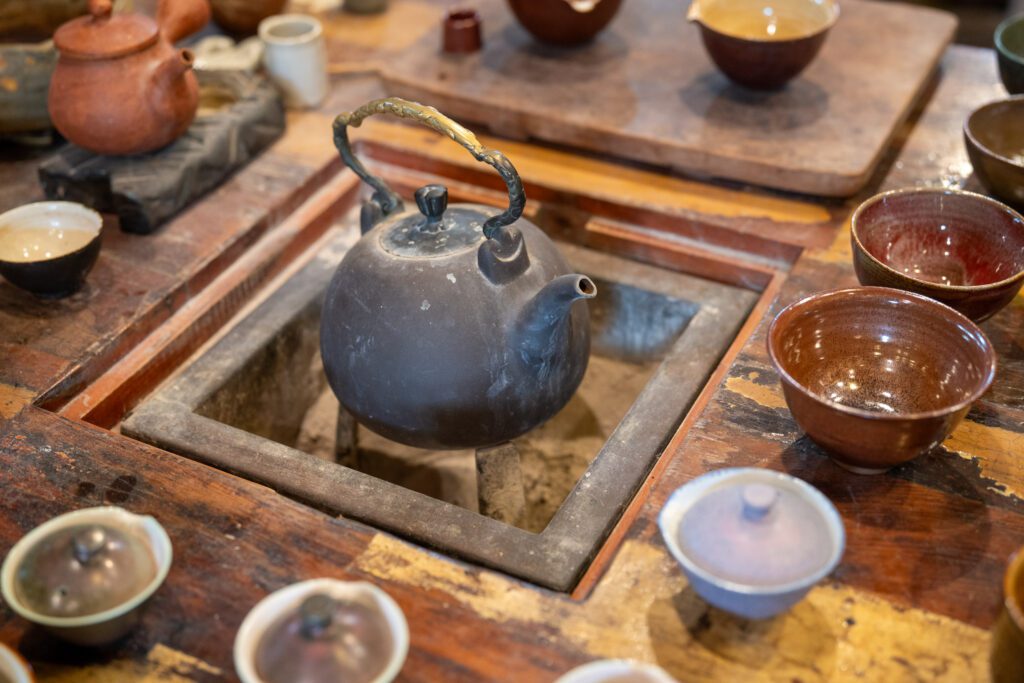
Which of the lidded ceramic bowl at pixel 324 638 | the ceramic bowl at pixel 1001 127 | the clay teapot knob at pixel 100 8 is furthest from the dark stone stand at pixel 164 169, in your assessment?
the ceramic bowl at pixel 1001 127

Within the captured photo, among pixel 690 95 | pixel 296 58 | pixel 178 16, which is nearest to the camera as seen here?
pixel 178 16

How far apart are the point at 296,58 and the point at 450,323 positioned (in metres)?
1.42

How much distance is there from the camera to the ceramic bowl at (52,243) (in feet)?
6.95

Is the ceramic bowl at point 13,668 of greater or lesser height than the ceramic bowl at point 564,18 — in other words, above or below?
below

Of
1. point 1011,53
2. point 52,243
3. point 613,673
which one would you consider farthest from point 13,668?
point 1011,53

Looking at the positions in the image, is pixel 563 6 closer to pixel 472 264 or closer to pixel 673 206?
pixel 673 206

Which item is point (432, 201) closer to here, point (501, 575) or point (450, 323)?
point (450, 323)

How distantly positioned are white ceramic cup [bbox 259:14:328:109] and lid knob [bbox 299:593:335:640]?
199cm

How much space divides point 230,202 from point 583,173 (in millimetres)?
943

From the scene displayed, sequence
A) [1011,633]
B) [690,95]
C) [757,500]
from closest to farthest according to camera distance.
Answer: [1011,633] → [757,500] → [690,95]

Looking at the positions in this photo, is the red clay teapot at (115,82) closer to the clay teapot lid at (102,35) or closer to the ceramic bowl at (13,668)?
the clay teapot lid at (102,35)

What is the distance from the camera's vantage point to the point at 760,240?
2.40 m

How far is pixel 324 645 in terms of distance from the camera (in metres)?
1.30

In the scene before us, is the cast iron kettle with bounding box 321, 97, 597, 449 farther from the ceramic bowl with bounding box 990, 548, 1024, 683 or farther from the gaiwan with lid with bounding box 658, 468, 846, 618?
the ceramic bowl with bounding box 990, 548, 1024, 683
